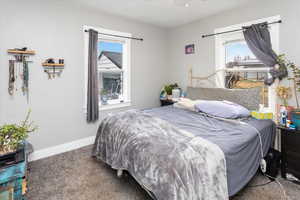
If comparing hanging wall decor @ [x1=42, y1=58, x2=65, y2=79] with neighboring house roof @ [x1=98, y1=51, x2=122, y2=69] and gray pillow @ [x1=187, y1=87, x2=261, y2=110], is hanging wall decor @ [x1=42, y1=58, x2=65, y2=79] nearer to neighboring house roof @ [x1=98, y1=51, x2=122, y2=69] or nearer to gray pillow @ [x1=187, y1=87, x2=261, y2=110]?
neighboring house roof @ [x1=98, y1=51, x2=122, y2=69]

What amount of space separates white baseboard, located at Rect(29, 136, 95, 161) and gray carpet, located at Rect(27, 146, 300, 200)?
0.13 metres

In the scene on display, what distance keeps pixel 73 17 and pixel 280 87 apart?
11.2ft

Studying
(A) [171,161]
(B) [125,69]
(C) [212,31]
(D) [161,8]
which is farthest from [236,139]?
(B) [125,69]

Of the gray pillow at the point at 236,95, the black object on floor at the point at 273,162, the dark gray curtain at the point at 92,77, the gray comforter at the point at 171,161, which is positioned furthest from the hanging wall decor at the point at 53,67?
the black object on floor at the point at 273,162

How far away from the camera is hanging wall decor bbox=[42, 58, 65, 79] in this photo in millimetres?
2490

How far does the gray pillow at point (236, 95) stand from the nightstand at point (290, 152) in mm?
553

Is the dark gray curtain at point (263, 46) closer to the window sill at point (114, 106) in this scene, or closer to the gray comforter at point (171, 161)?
the gray comforter at point (171, 161)

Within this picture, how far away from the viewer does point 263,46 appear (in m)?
2.42

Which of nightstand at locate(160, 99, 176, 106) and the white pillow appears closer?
the white pillow

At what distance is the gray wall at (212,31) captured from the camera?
222cm

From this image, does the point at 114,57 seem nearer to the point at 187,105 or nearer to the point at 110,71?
the point at 110,71

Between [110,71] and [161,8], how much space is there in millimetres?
1574

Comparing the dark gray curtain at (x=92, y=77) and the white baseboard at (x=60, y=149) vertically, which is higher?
the dark gray curtain at (x=92, y=77)

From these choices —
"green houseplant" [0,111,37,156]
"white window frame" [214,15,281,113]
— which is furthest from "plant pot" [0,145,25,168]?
"white window frame" [214,15,281,113]
